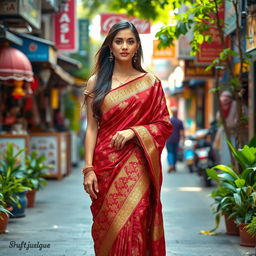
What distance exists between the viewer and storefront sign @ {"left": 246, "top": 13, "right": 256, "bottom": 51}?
861cm

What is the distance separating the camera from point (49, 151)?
55.9 feet

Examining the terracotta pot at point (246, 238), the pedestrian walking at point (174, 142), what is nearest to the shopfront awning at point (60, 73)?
the pedestrian walking at point (174, 142)

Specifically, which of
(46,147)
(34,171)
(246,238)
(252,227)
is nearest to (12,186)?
(34,171)

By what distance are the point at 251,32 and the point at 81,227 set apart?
3422mm

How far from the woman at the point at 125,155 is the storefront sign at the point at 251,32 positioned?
3.55 m

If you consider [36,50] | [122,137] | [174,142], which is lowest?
[174,142]

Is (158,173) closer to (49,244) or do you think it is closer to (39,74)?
(49,244)

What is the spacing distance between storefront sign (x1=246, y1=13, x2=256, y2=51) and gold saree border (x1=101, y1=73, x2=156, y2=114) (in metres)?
3.52

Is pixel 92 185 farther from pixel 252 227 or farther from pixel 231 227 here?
pixel 231 227

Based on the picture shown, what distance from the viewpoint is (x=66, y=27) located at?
18062mm

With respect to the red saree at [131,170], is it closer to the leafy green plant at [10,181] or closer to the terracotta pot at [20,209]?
the leafy green plant at [10,181]

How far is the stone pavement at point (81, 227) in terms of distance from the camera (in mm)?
7359

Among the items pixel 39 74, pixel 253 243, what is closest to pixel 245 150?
pixel 253 243

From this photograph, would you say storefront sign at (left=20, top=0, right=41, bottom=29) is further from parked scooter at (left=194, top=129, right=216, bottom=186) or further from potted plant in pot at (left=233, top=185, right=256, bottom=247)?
parked scooter at (left=194, top=129, right=216, bottom=186)
